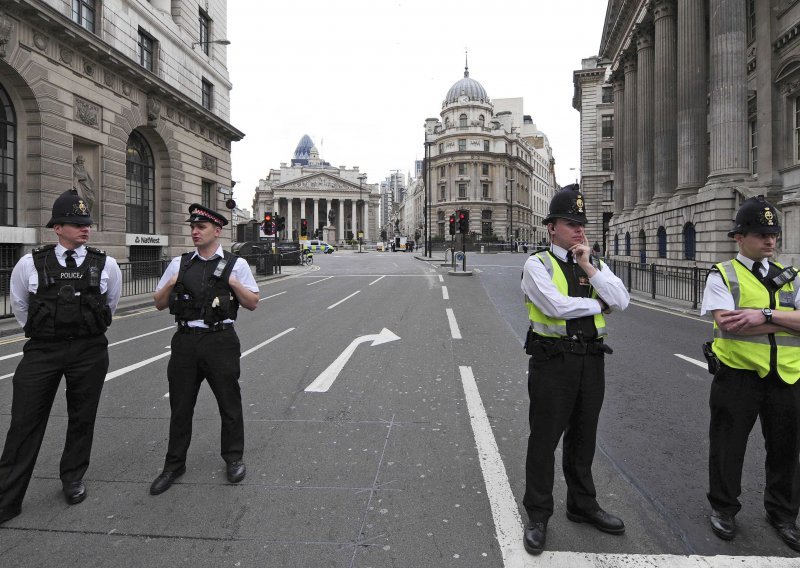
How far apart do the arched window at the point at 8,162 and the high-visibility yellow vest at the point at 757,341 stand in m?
20.2

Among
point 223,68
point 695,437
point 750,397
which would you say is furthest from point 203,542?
point 223,68

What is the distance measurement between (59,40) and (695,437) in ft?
72.5

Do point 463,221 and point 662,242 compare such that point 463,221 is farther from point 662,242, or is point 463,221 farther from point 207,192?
point 207,192

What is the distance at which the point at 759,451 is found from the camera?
416 cm

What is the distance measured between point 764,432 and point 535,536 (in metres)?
1.60

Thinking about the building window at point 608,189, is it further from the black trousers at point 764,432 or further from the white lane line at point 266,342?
the black trousers at point 764,432

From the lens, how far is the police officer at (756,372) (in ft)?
9.40

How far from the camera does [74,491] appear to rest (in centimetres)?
337

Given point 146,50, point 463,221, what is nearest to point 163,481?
point 146,50

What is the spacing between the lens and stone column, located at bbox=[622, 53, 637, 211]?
113 feet

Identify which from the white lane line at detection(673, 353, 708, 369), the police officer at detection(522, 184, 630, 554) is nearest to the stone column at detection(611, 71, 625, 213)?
the white lane line at detection(673, 353, 708, 369)

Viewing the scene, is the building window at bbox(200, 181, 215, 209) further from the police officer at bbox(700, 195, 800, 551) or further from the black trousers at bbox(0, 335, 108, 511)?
the police officer at bbox(700, 195, 800, 551)

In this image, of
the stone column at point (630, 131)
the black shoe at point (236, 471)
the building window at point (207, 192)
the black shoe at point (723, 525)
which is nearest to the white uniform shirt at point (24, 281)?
the black shoe at point (236, 471)

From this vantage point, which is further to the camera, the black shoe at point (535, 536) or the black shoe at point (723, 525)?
the black shoe at point (723, 525)
